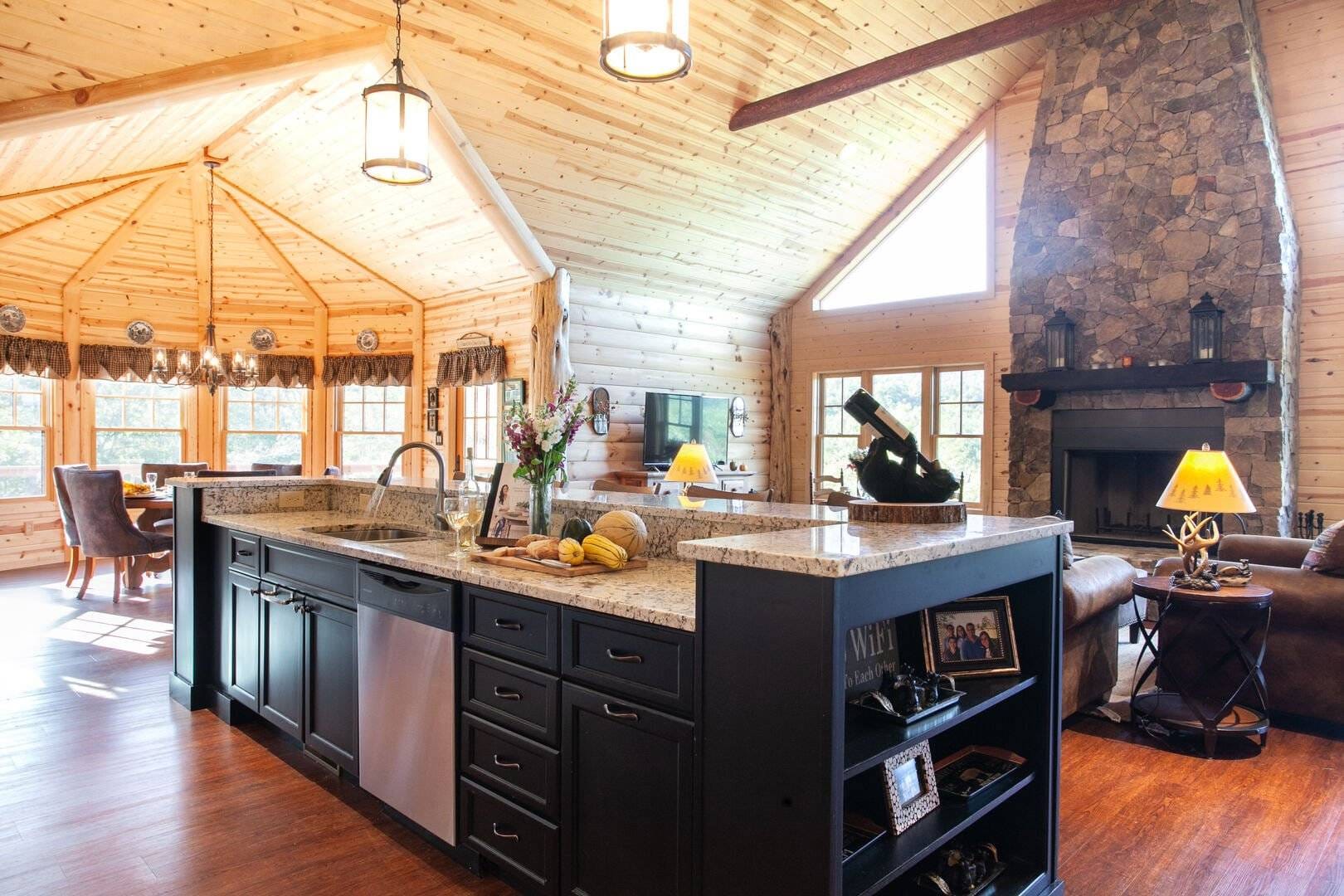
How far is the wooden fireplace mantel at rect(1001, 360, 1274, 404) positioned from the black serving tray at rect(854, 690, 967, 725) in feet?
17.5

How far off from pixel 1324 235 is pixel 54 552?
11259 mm

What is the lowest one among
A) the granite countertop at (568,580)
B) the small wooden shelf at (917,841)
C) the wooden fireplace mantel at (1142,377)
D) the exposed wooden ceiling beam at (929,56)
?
the small wooden shelf at (917,841)

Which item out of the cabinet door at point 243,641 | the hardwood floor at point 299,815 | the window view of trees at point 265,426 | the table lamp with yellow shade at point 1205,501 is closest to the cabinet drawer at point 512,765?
the hardwood floor at point 299,815

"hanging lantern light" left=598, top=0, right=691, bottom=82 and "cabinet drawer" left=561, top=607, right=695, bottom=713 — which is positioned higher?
"hanging lantern light" left=598, top=0, right=691, bottom=82

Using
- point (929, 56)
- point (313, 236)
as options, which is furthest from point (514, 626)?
point (313, 236)

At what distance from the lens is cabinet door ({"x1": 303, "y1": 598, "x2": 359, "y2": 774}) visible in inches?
109

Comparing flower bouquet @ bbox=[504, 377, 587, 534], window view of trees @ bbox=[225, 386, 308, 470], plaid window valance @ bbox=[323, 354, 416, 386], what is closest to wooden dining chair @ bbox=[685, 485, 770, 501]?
flower bouquet @ bbox=[504, 377, 587, 534]

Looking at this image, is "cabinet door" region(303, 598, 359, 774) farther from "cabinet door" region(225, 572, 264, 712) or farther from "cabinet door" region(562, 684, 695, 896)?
"cabinet door" region(562, 684, 695, 896)

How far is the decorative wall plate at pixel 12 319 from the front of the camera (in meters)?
7.31

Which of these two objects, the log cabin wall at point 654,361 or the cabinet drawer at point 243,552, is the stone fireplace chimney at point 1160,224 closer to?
the log cabin wall at point 654,361

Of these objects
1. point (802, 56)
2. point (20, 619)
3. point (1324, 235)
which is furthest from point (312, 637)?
point (1324, 235)

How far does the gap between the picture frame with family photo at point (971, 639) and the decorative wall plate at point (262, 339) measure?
862cm

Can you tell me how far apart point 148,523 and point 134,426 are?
2.31m

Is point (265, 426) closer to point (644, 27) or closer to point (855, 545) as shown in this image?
point (644, 27)
